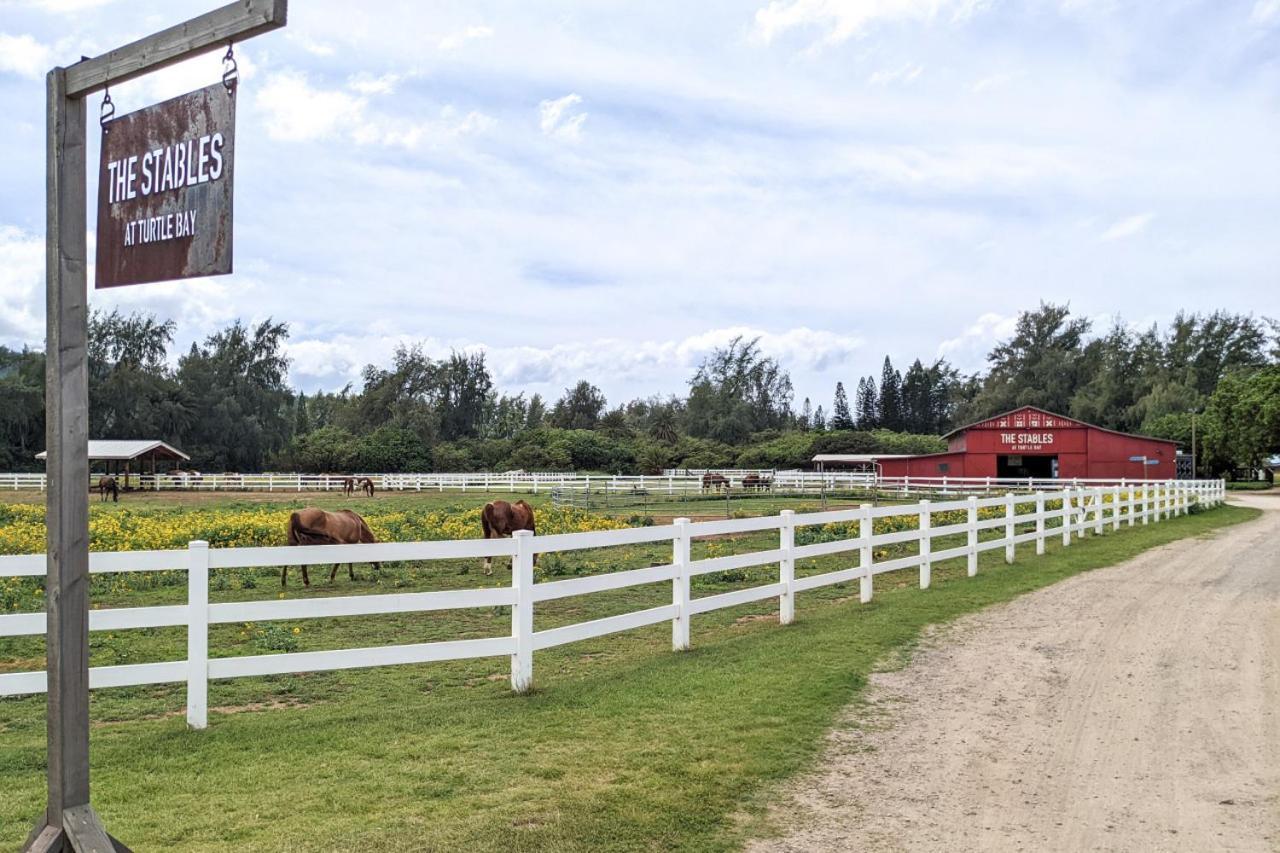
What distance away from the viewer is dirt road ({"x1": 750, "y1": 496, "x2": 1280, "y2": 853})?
4664 millimetres

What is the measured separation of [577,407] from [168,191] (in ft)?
332

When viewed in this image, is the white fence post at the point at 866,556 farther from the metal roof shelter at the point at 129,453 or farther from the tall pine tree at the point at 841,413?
the tall pine tree at the point at 841,413

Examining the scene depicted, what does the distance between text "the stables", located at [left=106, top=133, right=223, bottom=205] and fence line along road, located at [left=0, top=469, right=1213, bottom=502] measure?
3638 centimetres

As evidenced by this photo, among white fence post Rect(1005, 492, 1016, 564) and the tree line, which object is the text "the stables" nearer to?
white fence post Rect(1005, 492, 1016, 564)

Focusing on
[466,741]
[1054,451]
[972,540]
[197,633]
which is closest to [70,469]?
[197,633]

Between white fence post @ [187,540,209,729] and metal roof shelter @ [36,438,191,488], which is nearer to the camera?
white fence post @ [187,540,209,729]

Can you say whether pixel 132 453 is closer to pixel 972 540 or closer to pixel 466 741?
pixel 972 540

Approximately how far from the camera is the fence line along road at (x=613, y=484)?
43656mm

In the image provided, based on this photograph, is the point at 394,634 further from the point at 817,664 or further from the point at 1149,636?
the point at 1149,636

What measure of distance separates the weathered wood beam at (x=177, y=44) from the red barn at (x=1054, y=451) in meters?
47.8

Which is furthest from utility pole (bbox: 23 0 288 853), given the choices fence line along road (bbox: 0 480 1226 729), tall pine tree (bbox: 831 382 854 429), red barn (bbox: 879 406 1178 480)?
tall pine tree (bbox: 831 382 854 429)

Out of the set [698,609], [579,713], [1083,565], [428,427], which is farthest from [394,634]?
[428,427]

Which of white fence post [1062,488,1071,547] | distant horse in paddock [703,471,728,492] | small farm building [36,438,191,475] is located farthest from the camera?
small farm building [36,438,191,475]

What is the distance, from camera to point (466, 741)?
19.4 ft
